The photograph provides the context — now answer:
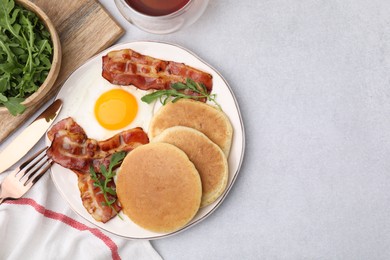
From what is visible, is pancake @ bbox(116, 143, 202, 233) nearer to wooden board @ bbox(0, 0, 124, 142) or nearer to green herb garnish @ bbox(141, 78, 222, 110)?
Answer: green herb garnish @ bbox(141, 78, 222, 110)

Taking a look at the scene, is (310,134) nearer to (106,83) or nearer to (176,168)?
(176,168)

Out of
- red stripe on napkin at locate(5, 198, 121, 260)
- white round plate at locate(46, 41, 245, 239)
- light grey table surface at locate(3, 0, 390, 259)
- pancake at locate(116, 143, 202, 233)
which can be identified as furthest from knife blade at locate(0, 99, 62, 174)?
light grey table surface at locate(3, 0, 390, 259)

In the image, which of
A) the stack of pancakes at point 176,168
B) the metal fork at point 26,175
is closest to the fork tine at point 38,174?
the metal fork at point 26,175

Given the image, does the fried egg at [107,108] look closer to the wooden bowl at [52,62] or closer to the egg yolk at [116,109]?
the egg yolk at [116,109]

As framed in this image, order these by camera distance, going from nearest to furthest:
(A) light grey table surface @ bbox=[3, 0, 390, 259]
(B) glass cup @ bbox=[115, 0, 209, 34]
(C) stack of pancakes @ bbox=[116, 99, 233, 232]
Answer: (B) glass cup @ bbox=[115, 0, 209, 34] < (C) stack of pancakes @ bbox=[116, 99, 233, 232] < (A) light grey table surface @ bbox=[3, 0, 390, 259]

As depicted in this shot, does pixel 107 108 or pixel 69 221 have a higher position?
pixel 107 108

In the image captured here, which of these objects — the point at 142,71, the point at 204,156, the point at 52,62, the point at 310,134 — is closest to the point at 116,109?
the point at 142,71
